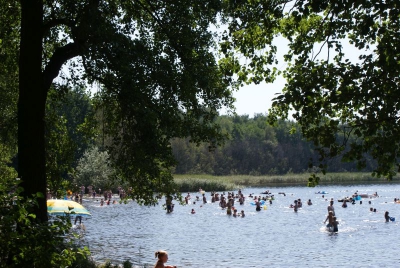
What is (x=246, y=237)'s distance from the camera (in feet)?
106

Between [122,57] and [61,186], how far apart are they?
5623 millimetres

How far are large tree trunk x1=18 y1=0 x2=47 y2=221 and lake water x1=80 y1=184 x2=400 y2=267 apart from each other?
10.0m

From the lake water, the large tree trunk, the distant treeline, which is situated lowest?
the lake water

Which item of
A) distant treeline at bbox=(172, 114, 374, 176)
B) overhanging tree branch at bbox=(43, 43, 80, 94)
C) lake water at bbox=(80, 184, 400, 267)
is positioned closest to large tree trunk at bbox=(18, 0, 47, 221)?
overhanging tree branch at bbox=(43, 43, 80, 94)

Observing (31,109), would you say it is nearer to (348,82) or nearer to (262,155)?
(348,82)

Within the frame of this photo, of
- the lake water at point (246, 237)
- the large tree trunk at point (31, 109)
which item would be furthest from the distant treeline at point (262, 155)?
the large tree trunk at point (31, 109)

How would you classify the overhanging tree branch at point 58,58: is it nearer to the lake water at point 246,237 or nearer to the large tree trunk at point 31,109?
the large tree trunk at point 31,109

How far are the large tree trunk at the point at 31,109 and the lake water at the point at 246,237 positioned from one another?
10.0 m

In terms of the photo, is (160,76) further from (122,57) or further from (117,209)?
(117,209)

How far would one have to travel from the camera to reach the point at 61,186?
16.8 meters

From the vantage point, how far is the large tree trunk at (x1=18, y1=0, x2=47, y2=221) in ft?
38.1

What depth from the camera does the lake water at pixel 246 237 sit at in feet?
78.7

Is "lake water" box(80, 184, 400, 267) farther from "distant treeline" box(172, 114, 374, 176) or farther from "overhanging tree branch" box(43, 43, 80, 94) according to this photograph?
"distant treeline" box(172, 114, 374, 176)

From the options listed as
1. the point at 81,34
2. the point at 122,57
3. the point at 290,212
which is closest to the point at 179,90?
the point at 122,57
